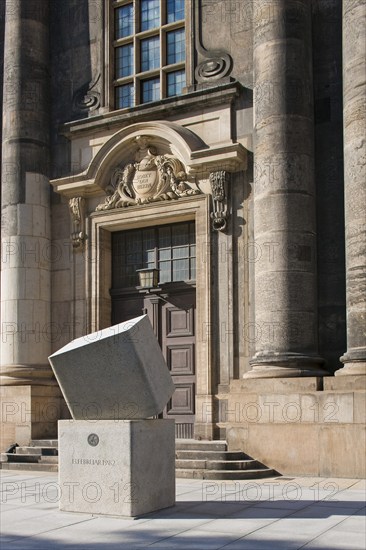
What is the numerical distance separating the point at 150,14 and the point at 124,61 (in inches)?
47.2

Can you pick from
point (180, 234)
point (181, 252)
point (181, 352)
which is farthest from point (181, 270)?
point (181, 352)

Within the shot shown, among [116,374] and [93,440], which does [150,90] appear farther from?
[93,440]

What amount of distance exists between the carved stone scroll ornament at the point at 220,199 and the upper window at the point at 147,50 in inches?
102

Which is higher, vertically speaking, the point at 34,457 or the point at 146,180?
the point at 146,180

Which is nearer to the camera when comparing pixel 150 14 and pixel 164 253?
pixel 164 253

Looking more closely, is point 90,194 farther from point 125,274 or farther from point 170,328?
point 170,328

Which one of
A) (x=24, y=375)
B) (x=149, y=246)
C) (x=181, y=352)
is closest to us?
(x=181, y=352)

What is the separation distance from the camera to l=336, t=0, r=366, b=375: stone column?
44.0ft

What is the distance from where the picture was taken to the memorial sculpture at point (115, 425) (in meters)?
9.12

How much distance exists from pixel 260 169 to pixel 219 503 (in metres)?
6.98

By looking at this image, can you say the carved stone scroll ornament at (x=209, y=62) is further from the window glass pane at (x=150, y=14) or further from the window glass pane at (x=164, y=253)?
the window glass pane at (x=164, y=253)

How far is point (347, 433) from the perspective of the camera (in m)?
12.8

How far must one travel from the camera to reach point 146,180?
1728 cm

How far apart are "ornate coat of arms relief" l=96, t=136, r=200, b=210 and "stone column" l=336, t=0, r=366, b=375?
12.4 ft
